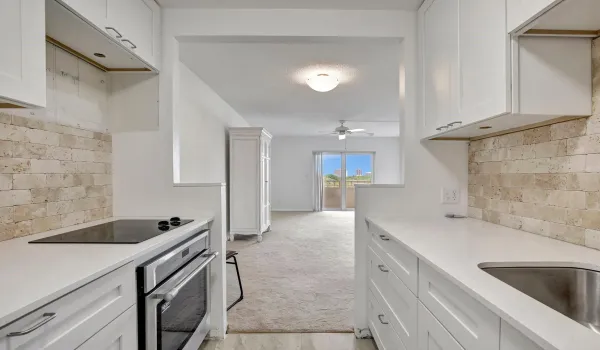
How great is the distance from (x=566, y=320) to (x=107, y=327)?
4.14ft

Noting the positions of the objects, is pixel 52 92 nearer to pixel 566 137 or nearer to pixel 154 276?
pixel 154 276

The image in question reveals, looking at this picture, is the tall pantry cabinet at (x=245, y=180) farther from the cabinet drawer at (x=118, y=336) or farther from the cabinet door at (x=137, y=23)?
the cabinet drawer at (x=118, y=336)

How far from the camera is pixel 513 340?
71 centimetres

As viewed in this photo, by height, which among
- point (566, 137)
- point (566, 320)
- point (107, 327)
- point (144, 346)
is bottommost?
point (144, 346)

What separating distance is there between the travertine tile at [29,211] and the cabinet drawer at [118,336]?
2.67ft

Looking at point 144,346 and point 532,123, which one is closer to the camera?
point 144,346

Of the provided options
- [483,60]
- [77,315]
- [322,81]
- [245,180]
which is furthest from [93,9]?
[245,180]

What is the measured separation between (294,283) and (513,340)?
282 cm

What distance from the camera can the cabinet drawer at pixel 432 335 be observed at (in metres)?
1.02

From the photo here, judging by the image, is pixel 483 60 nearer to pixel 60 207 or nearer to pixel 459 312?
pixel 459 312

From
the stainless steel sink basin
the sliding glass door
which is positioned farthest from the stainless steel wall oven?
the sliding glass door

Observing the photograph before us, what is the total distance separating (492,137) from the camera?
1980 millimetres

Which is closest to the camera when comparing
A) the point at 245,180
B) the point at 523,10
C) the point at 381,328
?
the point at 523,10

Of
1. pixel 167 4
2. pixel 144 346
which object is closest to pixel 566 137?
pixel 144 346
